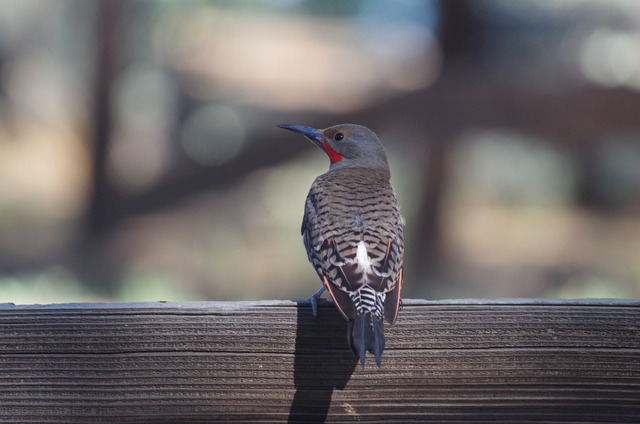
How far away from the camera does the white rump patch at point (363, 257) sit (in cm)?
301

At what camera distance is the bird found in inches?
94.9

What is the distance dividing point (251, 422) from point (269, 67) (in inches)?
303

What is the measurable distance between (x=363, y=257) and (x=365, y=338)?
0.91 meters

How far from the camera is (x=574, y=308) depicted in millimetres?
2334

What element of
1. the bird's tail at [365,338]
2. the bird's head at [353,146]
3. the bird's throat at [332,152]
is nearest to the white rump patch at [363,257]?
the bird's tail at [365,338]

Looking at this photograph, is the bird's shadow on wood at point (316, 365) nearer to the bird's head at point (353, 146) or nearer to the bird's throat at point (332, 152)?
the bird's head at point (353, 146)

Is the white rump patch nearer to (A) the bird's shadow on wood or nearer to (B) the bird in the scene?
(B) the bird

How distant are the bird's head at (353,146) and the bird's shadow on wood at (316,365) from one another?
224cm

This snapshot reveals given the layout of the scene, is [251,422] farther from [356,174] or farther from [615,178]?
[615,178]

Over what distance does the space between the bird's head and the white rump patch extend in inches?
54.4

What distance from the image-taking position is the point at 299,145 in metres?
7.44

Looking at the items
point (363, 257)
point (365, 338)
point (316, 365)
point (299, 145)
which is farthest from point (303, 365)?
point (299, 145)

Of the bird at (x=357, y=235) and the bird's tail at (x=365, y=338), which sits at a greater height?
the bird at (x=357, y=235)

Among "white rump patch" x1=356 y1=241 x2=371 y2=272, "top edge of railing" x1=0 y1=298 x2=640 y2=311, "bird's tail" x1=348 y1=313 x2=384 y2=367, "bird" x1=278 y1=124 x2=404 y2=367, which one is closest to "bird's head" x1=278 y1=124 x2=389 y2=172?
"bird" x1=278 y1=124 x2=404 y2=367
